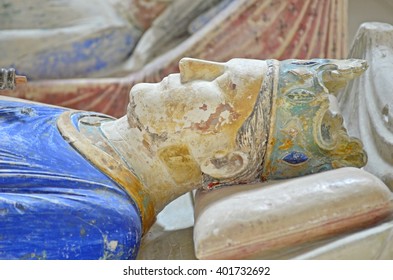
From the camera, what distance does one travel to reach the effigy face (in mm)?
1574

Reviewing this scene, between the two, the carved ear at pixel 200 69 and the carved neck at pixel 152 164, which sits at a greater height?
the carved ear at pixel 200 69

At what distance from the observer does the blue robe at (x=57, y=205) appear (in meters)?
1.42

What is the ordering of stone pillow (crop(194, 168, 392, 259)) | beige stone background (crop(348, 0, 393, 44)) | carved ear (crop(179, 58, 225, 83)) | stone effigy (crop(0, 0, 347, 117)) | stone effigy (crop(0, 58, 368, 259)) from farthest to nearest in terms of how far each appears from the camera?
beige stone background (crop(348, 0, 393, 44))
stone effigy (crop(0, 0, 347, 117))
carved ear (crop(179, 58, 225, 83))
stone effigy (crop(0, 58, 368, 259))
stone pillow (crop(194, 168, 392, 259))

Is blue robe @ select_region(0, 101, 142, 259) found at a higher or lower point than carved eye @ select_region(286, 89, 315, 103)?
lower

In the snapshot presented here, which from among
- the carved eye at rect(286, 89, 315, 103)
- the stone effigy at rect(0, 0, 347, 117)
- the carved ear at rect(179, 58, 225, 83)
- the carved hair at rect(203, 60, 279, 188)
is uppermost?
the carved ear at rect(179, 58, 225, 83)

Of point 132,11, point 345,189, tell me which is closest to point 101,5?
point 132,11

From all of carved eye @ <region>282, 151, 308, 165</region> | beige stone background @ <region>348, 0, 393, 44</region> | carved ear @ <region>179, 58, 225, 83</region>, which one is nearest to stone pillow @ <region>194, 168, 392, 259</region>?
carved eye @ <region>282, 151, 308, 165</region>

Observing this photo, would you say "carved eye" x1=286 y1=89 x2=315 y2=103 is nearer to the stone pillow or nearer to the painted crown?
the painted crown

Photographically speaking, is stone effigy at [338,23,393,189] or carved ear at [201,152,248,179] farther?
stone effigy at [338,23,393,189]

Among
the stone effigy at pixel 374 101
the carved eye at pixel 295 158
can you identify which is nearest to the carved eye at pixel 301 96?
the carved eye at pixel 295 158

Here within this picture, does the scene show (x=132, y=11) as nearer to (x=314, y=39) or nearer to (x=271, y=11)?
(x=271, y=11)

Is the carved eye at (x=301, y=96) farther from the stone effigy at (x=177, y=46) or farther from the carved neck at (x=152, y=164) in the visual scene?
the stone effigy at (x=177, y=46)

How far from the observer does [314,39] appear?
276 centimetres

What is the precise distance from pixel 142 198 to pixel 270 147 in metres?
0.33
